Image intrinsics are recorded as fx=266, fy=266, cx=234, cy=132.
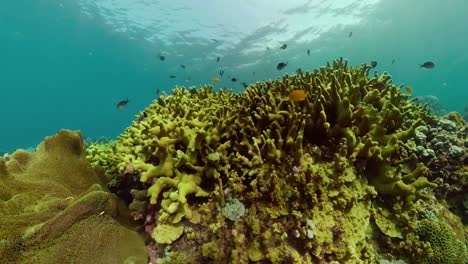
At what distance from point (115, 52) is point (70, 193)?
6262 centimetres

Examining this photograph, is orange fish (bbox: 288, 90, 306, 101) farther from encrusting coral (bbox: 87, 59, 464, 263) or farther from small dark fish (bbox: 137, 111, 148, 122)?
small dark fish (bbox: 137, 111, 148, 122)

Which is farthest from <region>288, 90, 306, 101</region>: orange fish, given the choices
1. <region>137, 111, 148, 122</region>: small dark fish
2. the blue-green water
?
the blue-green water

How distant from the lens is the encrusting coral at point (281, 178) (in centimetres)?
274

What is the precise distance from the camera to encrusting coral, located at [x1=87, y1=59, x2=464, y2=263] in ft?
8.98

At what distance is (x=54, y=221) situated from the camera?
263 cm

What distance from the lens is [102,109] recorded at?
5615 inches

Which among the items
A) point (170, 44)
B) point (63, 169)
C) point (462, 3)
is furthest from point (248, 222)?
point (462, 3)

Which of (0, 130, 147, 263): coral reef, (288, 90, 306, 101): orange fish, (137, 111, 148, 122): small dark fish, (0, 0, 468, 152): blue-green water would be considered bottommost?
(0, 130, 147, 263): coral reef

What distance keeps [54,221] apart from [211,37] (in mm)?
42592

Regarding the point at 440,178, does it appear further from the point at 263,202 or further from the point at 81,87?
the point at 81,87

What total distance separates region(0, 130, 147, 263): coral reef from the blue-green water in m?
12.7

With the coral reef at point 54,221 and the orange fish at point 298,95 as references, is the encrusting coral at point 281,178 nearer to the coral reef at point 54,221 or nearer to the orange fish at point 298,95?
the orange fish at point 298,95

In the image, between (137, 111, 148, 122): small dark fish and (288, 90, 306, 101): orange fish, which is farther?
(137, 111, 148, 122): small dark fish

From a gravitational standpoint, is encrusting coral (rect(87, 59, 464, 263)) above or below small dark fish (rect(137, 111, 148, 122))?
below
